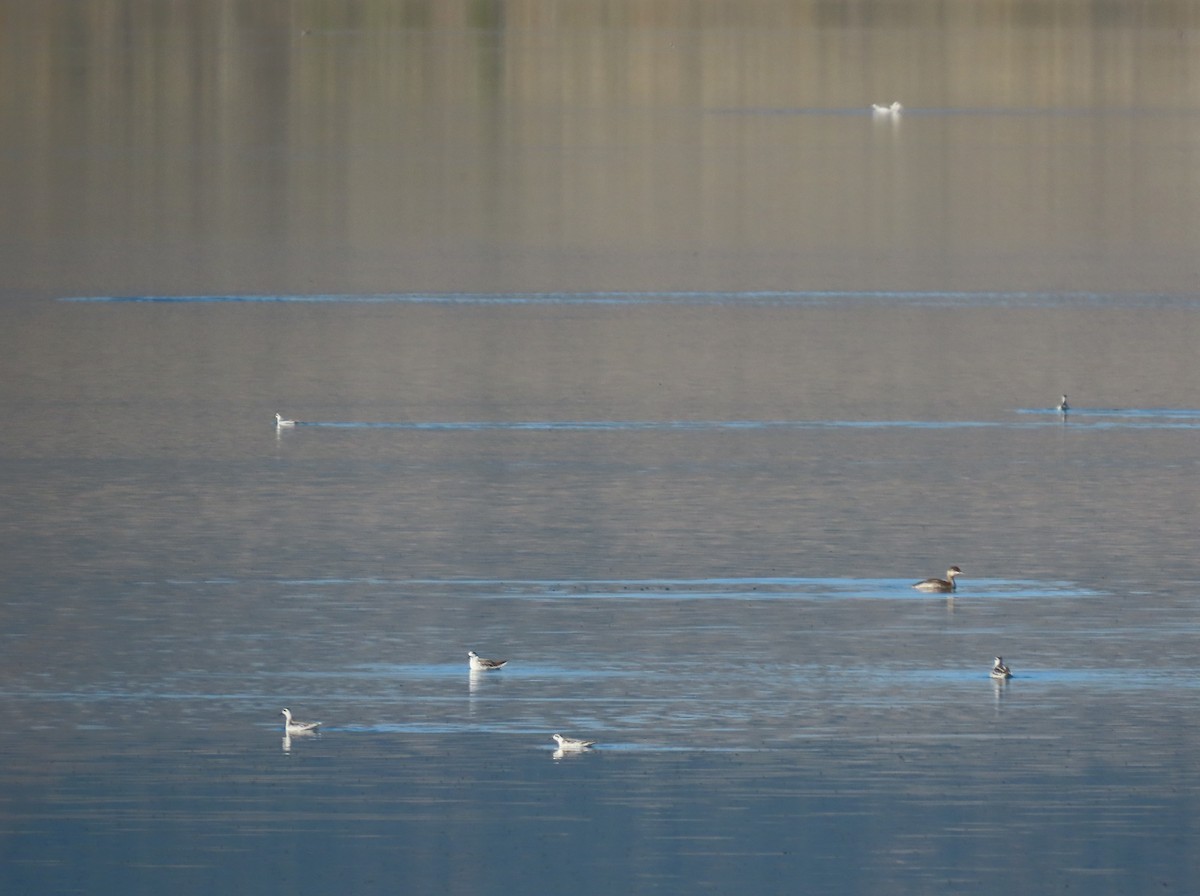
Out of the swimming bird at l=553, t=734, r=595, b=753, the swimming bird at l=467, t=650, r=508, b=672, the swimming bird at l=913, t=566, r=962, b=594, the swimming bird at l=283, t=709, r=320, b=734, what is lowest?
the swimming bird at l=553, t=734, r=595, b=753

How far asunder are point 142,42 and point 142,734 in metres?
106

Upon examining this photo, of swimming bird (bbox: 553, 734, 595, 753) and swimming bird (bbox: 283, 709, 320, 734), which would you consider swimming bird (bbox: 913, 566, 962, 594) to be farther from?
swimming bird (bbox: 283, 709, 320, 734)

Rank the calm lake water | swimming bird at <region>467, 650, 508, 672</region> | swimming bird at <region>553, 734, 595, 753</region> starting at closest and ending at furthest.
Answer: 1. the calm lake water
2. swimming bird at <region>553, 734, 595, 753</region>
3. swimming bird at <region>467, 650, 508, 672</region>

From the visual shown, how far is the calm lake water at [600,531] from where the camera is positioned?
1527 cm

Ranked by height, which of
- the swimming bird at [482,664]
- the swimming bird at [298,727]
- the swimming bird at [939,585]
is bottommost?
the swimming bird at [298,727]

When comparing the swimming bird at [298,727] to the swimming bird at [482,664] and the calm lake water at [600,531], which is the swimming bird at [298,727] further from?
the swimming bird at [482,664]

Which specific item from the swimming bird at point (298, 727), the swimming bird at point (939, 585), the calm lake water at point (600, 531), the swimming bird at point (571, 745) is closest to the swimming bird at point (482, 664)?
the calm lake water at point (600, 531)

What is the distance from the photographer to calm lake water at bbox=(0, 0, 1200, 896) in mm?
15266

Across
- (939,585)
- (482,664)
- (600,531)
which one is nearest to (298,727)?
(482,664)

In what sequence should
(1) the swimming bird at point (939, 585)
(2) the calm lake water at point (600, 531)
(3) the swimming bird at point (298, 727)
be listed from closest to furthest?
(2) the calm lake water at point (600, 531), (3) the swimming bird at point (298, 727), (1) the swimming bird at point (939, 585)

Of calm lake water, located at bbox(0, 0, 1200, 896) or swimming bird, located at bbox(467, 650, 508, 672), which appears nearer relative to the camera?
calm lake water, located at bbox(0, 0, 1200, 896)

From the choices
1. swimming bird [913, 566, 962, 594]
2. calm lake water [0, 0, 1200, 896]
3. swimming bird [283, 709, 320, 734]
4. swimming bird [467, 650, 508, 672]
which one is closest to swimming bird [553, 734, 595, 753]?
calm lake water [0, 0, 1200, 896]

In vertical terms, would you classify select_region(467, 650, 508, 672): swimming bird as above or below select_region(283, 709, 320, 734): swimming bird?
above

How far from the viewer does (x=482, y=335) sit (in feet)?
120
